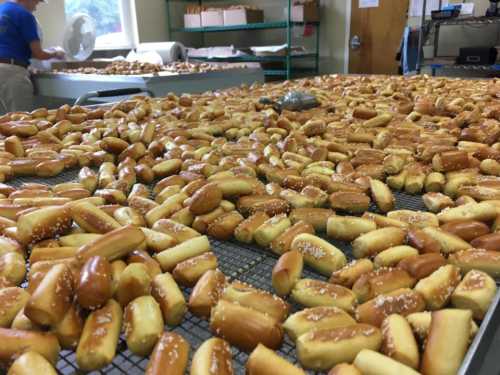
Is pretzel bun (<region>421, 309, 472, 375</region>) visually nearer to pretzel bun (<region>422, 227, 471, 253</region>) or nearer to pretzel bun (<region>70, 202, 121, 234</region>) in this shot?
pretzel bun (<region>422, 227, 471, 253</region>)

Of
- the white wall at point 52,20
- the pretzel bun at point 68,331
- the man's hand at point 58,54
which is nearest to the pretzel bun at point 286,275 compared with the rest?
the pretzel bun at point 68,331

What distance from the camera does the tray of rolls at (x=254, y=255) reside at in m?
0.40

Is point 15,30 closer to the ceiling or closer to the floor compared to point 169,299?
closer to the ceiling

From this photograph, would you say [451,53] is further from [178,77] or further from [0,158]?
[0,158]

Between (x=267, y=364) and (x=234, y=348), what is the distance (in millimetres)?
65

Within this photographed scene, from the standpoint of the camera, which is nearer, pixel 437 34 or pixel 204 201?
pixel 204 201

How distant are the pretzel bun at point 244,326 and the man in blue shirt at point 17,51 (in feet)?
9.50

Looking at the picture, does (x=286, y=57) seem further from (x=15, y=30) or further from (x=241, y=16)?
(x=15, y=30)

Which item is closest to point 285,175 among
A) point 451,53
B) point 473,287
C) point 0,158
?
point 473,287

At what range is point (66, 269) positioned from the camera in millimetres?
460

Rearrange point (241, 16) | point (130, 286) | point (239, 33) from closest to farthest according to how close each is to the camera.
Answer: point (130, 286)
point (241, 16)
point (239, 33)

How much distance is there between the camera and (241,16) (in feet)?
14.7

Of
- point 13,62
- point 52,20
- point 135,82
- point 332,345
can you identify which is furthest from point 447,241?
point 52,20

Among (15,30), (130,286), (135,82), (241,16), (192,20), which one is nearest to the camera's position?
(130,286)
